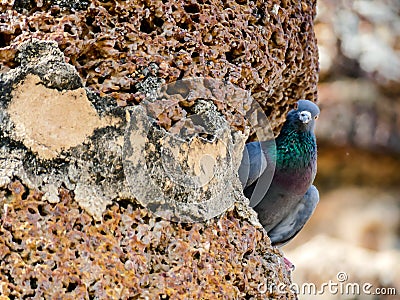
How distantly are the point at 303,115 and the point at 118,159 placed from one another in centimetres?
93

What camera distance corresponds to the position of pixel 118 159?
1.58 m

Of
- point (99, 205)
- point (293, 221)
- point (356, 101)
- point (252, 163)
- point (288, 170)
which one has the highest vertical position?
point (99, 205)

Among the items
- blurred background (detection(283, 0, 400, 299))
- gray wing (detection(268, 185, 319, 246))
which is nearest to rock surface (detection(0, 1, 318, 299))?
gray wing (detection(268, 185, 319, 246))

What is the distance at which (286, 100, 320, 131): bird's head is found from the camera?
7.60 feet

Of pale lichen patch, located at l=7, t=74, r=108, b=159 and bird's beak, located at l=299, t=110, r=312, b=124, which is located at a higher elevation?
pale lichen patch, located at l=7, t=74, r=108, b=159

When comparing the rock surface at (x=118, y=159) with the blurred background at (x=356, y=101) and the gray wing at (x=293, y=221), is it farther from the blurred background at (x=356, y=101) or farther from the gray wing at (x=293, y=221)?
the blurred background at (x=356, y=101)

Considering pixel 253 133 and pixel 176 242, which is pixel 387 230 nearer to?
pixel 253 133

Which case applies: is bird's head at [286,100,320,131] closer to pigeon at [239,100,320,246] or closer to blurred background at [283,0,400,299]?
pigeon at [239,100,320,246]

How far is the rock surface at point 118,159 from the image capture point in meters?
1.47

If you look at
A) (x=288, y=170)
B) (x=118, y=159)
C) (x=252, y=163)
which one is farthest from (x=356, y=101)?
(x=118, y=159)

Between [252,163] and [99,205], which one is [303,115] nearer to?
[252,163]

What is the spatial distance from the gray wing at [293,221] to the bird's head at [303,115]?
29cm

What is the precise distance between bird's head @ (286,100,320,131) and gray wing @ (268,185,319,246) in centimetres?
29

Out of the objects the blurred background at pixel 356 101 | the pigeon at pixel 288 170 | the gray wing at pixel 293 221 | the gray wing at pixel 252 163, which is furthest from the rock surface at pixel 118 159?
the blurred background at pixel 356 101
